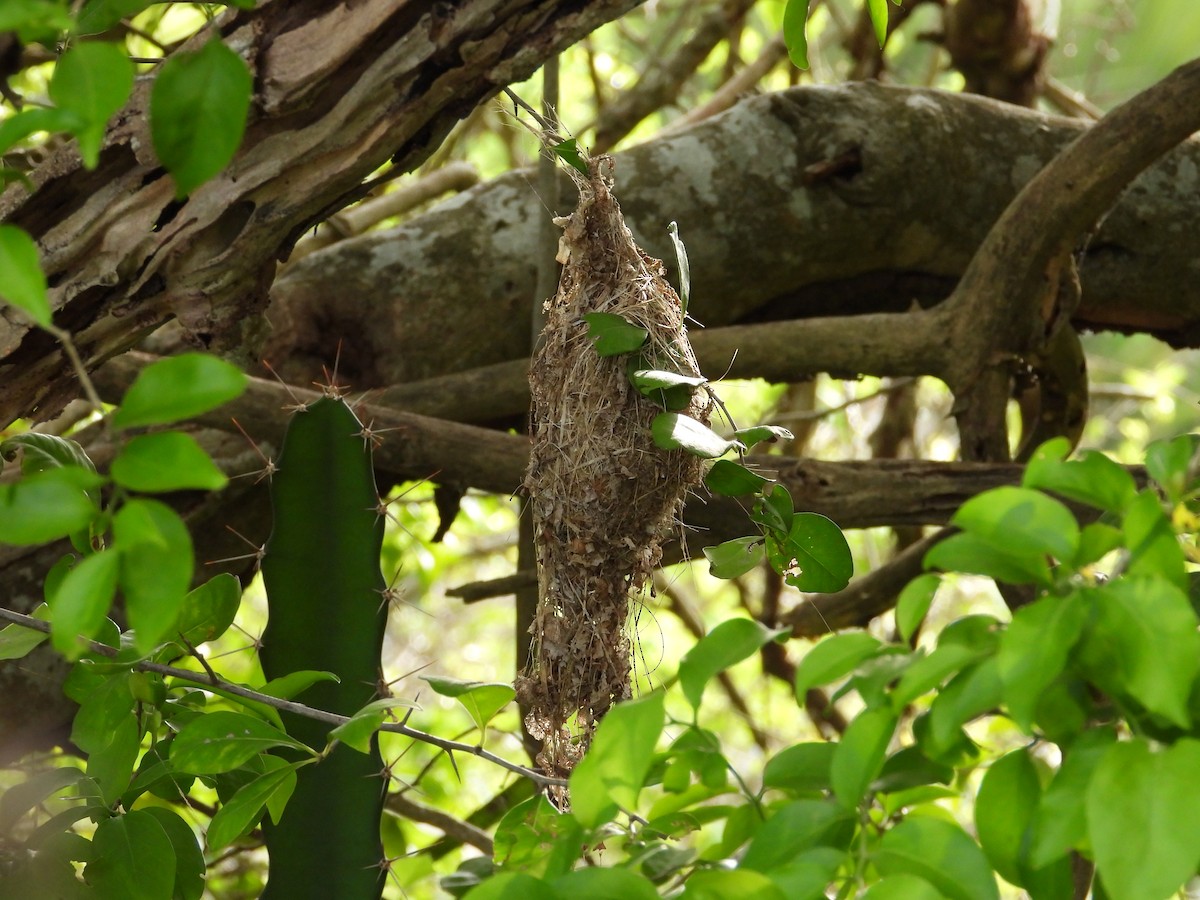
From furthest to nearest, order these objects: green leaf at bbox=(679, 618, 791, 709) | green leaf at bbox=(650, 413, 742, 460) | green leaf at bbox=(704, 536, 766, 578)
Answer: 1. green leaf at bbox=(704, 536, 766, 578)
2. green leaf at bbox=(650, 413, 742, 460)
3. green leaf at bbox=(679, 618, 791, 709)

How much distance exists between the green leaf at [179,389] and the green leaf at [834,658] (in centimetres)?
25

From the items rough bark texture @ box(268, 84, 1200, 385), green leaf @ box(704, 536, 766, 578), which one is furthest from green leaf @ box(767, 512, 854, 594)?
rough bark texture @ box(268, 84, 1200, 385)

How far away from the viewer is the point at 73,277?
2.58 feet

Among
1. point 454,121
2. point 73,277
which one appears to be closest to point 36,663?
point 73,277

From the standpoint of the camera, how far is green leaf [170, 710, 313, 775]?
0.63 meters

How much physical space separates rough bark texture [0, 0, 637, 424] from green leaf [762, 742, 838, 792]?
513mm

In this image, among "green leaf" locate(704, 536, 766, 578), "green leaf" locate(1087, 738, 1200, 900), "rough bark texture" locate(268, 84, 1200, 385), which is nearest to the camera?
"green leaf" locate(1087, 738, 1200, 900)

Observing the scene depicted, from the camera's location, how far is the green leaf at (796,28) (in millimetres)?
691

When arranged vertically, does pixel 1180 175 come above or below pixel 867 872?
above

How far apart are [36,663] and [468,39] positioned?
0.86 metres

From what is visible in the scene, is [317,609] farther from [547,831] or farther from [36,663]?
[36,663]

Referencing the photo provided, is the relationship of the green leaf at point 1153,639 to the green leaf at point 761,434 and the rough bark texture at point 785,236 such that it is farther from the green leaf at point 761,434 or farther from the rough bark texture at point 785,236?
the rough bark texture at point 785,236

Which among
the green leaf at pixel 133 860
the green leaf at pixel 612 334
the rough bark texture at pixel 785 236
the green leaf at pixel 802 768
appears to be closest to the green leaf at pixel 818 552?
the green leaf at pixel 612 334

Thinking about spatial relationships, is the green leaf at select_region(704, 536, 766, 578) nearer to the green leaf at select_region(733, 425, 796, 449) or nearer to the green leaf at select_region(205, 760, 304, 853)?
the green leaf at select_region(733, 425, 796, 449)
